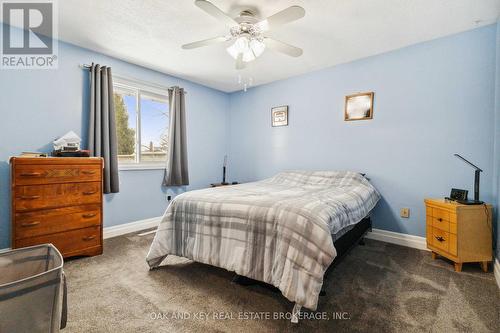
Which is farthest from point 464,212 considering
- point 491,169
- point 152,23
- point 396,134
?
point 152,23

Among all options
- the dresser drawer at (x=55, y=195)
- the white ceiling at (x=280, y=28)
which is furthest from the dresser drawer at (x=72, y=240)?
the white ceiling at (x=280, y=28)

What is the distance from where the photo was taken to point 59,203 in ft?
7.56

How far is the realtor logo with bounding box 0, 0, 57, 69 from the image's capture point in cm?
219

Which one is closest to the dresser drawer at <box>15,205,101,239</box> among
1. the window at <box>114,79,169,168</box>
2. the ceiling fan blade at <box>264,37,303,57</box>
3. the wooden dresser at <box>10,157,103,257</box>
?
the wooden dresser at <box>10,157,103,257</box>

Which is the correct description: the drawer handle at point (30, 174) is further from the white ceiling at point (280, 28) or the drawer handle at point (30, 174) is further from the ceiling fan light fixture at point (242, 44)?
the ceiling fan light fixture at point (242, 44)

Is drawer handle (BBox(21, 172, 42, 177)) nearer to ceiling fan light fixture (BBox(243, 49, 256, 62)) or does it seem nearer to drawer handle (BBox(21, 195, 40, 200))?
drawer handle (BBox(21, 195, 40, 200))

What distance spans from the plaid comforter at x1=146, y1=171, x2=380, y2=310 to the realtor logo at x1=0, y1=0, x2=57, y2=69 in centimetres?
217

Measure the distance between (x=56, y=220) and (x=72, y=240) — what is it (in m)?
0.25

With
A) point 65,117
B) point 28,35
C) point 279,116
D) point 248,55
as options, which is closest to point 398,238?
point 279,116

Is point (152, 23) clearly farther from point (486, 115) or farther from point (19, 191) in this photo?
point (486, 115)

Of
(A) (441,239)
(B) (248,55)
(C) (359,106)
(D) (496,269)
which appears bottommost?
(D) (496,269)

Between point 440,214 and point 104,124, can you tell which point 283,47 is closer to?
point 440,214

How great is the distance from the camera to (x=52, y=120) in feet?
8.75

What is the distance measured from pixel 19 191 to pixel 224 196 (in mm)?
1783
